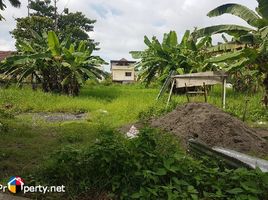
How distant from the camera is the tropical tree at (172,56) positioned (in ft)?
64.9

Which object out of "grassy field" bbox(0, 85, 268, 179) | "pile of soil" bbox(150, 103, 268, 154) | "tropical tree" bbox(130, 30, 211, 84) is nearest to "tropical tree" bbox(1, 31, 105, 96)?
"grassy field" bbox(0, 85, 268, 179)

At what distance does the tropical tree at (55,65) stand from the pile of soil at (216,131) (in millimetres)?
11043

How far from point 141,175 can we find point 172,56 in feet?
55.5

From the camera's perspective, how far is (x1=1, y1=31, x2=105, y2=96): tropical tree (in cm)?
1858

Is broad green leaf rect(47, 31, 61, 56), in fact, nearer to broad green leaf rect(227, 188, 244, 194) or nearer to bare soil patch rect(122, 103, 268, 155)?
bare soil patch rect(122, 103, 268, 155)

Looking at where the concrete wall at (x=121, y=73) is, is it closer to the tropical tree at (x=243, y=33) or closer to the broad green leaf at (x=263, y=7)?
the tropical tree at (x=243, y=33)

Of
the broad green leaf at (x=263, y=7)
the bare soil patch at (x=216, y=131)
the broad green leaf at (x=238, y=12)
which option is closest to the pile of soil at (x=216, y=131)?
the bare soil patch at (x=216, y=131)

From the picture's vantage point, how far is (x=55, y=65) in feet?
64.2

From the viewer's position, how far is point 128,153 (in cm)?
460

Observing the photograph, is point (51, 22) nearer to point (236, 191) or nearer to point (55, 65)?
point (55, 65)

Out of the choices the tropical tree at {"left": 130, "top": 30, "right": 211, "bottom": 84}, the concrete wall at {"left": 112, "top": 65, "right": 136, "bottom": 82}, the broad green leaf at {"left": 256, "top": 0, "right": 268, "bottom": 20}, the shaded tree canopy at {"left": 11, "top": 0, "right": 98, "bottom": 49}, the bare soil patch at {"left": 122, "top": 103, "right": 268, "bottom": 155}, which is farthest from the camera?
the concrete wall at {"left": 112, "top": 65, "right": 136, "bottom": 82}

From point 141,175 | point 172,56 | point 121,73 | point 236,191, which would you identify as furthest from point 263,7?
point 121,73

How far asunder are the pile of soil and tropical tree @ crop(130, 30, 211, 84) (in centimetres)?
1054

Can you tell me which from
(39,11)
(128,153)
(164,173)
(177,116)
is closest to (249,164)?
(164,173)
